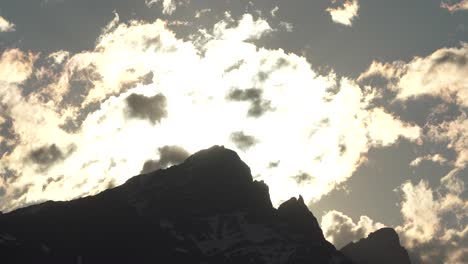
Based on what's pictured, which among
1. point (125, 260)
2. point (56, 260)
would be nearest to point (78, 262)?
point (56, 260)

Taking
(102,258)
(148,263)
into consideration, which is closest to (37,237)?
(102,258)

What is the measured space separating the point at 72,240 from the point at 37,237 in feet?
38.5

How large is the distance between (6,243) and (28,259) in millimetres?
9250

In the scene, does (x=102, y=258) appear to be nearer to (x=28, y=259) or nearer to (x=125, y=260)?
(x=125, y=260)

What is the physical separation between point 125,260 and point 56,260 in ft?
78.8

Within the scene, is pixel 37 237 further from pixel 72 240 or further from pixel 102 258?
Result: pixel 102 258

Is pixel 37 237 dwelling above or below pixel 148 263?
above

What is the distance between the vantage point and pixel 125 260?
196875 mm

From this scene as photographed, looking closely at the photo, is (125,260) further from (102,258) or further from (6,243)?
(6,243)

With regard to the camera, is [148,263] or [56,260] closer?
[56,260]

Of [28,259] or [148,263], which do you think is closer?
[28,259]

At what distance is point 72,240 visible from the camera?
19900 centimetres

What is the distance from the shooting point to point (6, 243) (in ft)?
582

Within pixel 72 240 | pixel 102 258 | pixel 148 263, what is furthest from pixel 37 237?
pixel 148 263
